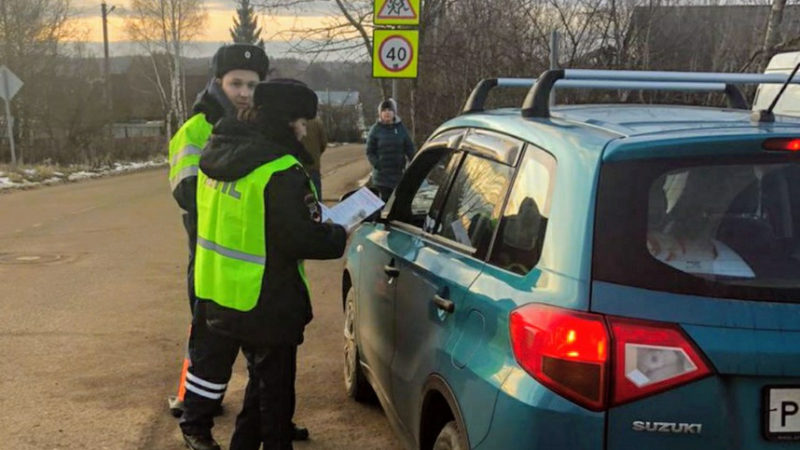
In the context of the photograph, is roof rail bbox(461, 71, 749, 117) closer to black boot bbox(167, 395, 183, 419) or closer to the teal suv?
the teal suv

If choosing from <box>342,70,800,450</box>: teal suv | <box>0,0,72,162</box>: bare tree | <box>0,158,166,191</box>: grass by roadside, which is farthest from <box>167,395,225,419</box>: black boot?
<box>0,0,72,162</box>: bare tree

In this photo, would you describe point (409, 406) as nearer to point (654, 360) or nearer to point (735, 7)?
point (654, 360)

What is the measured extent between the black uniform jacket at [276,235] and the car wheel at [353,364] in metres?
1.08

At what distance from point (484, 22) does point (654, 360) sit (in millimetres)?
12761

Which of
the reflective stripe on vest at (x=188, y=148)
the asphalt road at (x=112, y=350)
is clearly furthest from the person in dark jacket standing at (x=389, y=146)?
the reflective stripe on vest at (x=188, y=148)

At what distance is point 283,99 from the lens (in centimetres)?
332

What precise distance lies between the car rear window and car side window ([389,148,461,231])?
1344mm

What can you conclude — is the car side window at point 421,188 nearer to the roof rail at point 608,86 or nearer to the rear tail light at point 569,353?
the roof rail at point 608,86

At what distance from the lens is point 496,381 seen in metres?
2.23

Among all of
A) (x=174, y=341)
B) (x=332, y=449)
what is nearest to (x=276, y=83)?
(x=332, y=449)

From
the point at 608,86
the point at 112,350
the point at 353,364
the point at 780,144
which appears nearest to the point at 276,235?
the point at 608,86

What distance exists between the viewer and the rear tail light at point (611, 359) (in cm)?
196

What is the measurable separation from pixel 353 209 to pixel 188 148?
0.95 metres

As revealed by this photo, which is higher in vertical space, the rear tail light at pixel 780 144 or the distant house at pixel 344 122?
the rear tail light at pixel 780 144
